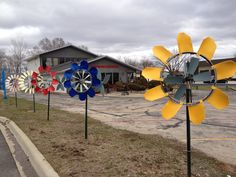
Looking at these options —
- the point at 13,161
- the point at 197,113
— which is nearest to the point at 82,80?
the point at 13,161

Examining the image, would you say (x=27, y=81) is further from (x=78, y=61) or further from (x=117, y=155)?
(x=78, y=61)

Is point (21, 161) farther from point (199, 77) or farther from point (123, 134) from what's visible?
point (199, 77)

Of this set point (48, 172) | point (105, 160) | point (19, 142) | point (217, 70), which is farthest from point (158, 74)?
point (19, 142)

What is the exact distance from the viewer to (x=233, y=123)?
29.6 feet

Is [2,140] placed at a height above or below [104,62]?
below

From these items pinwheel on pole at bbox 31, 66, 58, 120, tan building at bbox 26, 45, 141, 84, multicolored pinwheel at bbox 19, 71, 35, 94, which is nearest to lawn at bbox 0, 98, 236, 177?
pinwheel on pole at bbox 31, 66, 58, 120

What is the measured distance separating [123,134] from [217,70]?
4279mm

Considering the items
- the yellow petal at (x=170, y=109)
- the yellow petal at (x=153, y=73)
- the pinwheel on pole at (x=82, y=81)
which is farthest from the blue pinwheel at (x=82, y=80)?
the yellow petal at (x=170, y=109)

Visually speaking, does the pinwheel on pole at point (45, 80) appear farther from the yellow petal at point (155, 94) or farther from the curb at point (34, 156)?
the yellow petal at point (155, 94)

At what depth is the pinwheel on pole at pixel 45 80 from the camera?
382 inches

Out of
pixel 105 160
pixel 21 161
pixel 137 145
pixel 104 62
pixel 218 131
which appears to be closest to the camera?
pixel 105 160

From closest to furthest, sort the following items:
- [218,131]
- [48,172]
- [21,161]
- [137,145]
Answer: [48,172] < [21,161] < [137,145] < [218,131]

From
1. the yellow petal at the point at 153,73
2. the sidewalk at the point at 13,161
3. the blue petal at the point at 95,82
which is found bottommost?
the sidewalk at the point at 13,161

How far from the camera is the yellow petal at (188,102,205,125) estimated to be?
315 cm
